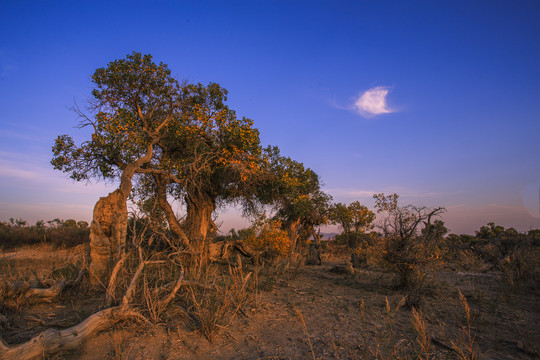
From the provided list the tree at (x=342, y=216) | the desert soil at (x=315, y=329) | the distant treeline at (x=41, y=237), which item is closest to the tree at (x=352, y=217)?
the tree at (x=342, y=216)

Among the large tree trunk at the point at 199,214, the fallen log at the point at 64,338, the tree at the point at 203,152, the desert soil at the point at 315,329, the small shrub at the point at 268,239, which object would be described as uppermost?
the tree at the point at 203,152

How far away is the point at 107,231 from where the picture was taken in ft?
23.6

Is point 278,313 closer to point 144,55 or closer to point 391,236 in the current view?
point 391,236

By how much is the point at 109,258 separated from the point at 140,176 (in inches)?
148

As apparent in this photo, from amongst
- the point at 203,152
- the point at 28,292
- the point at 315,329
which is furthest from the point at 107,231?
the point at 315,329

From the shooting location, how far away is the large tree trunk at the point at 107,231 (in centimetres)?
657

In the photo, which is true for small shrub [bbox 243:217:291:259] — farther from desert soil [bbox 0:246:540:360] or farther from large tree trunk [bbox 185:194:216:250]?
desert soil [bbox 0:246:540:360]

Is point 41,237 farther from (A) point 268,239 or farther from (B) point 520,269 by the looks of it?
(B) point 520,269

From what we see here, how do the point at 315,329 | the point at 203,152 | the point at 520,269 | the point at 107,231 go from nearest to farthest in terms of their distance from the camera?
the point at 315,329 < the point at 107,231 < the point at 520,269 < the point at 203,152

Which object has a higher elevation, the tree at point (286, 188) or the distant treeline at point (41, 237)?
the tree at point (286, 188)

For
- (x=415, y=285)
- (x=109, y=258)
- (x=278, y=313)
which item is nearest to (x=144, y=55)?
(x=109, y=258)

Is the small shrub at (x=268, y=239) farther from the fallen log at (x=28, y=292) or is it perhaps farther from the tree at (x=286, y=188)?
the fallen log at (x=28, y=292)

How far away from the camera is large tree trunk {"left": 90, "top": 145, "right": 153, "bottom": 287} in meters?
6.57

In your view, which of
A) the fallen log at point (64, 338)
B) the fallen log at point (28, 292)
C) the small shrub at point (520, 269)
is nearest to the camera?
the fallen log at point (64, 338)
